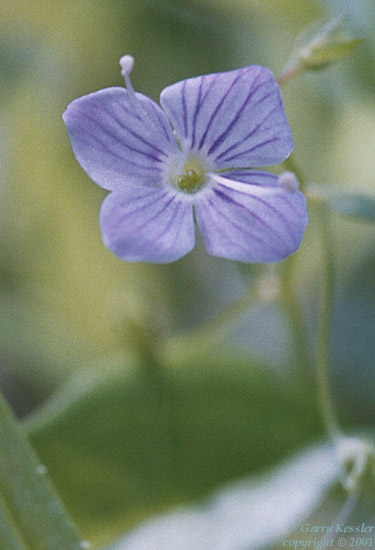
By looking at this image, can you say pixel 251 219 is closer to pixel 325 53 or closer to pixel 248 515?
pixel 325 53

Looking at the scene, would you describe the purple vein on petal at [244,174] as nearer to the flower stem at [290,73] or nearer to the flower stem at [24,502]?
the flower stem at [290,73]

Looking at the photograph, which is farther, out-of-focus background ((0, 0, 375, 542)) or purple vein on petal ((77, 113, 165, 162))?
out-of-focus background ((0, 0, 375, 542))

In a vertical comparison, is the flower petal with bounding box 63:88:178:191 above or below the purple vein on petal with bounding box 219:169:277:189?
above

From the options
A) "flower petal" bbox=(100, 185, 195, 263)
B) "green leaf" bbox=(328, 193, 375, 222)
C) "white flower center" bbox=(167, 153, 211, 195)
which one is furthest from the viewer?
"green leaf" bbox=(328, 193, 375, 222)

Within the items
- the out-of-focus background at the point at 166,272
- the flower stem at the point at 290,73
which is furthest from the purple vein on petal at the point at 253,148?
the out-of-focus background at the point at 166,272

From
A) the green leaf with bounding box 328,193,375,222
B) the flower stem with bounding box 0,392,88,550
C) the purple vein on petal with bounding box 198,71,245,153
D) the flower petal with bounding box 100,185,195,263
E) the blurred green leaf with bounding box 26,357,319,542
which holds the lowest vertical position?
the blurred green leaf with bounding box 26,357,319,542

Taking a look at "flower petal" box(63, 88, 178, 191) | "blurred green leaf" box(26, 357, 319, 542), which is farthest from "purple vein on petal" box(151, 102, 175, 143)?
"blurred green leaf" box(26, 357, 319, 542)

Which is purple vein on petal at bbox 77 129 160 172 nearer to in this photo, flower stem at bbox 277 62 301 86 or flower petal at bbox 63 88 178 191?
flower petal at bbox 63 88 178 191

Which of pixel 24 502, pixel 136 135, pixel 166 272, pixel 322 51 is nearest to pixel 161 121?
pixel 136 135
